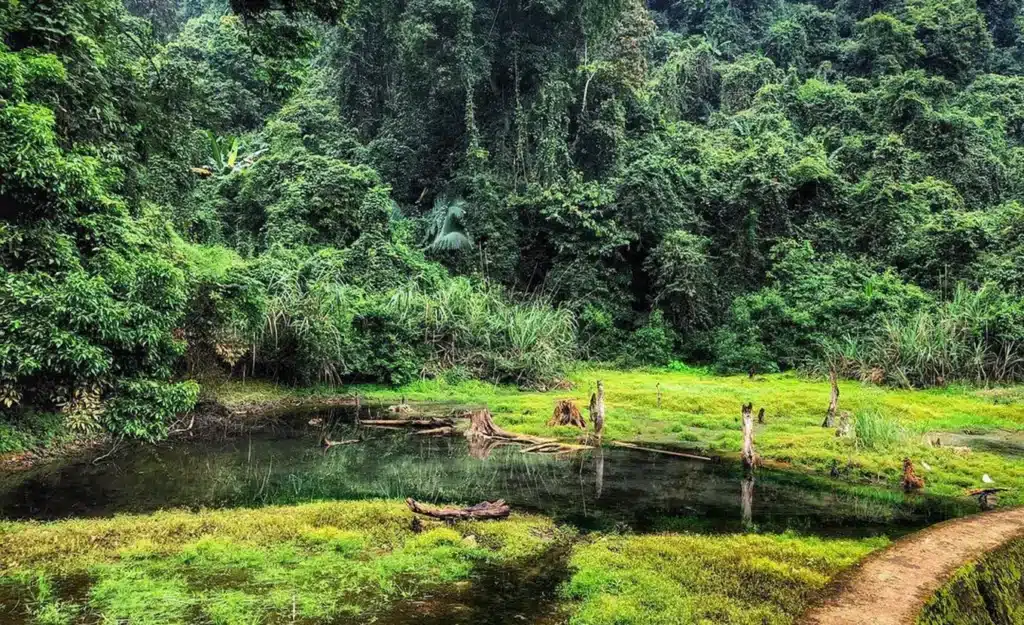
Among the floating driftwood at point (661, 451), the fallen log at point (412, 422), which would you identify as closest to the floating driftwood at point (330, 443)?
the fallen log at point (412, 422)

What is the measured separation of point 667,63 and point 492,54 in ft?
40.6

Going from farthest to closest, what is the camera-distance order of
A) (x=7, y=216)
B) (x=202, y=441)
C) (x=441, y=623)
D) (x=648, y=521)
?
(x=202, y=441) → (x=7, y=216) → (x=648, y=521) → (x=441, y=623)

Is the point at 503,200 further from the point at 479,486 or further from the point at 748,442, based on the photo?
the point at 479,486

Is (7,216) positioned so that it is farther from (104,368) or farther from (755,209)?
(755,209)

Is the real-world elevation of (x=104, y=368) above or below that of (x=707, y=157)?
below

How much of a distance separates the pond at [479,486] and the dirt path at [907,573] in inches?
42.0

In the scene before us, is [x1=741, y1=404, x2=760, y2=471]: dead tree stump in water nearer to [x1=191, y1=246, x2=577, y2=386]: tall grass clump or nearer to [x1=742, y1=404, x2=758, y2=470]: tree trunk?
[x1=742, y1=404, x2=758, y2=470]: tree trunk

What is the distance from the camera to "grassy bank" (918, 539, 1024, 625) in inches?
196

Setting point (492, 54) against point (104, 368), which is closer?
point (104, 368)

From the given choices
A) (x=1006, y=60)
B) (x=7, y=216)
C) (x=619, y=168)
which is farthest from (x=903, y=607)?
(x=1006, y=60)

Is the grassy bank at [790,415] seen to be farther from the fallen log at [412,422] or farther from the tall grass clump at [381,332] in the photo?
the fallen log at [412,422]

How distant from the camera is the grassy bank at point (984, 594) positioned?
4.98 meters

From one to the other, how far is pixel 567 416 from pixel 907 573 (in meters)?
7.72

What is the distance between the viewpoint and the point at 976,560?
5672 millimetres
